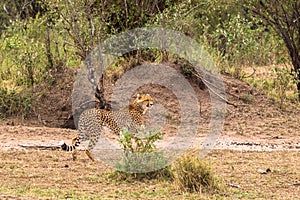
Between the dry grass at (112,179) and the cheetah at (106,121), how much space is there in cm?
30

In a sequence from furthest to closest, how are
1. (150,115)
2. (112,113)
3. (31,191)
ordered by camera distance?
(150,115)
(112,113)
(31,191)

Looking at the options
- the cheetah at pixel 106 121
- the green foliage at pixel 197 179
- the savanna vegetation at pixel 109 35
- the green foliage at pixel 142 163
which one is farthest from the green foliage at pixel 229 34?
the green foliage at pixel 197 179

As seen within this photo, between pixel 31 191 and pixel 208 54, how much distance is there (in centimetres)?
690

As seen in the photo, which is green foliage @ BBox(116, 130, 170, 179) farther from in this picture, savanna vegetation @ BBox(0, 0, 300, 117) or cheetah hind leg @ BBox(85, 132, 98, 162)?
savanna vegetation @ BBox(0, 0, 300, 117)

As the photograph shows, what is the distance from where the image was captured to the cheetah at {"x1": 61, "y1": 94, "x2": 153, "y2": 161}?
9.34 meters

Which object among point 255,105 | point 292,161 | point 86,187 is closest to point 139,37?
point 255,105

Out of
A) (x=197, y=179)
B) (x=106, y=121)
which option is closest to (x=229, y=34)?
(x=106, y=121)

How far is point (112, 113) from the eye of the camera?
31.4ft

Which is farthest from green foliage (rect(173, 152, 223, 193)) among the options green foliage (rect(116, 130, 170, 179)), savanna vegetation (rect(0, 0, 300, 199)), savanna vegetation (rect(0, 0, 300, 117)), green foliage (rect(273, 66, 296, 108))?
green foliage (rect(273, 66, 296, 108))

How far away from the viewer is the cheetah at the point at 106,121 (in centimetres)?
934

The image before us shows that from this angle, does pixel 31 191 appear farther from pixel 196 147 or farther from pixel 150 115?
pixel 150 115

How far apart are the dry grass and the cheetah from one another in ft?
0.98

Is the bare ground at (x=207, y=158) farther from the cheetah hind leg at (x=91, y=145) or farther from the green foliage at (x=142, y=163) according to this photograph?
the green foliage at (x=142, y=163)

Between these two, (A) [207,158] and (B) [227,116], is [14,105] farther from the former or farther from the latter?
(A) [207,158]
